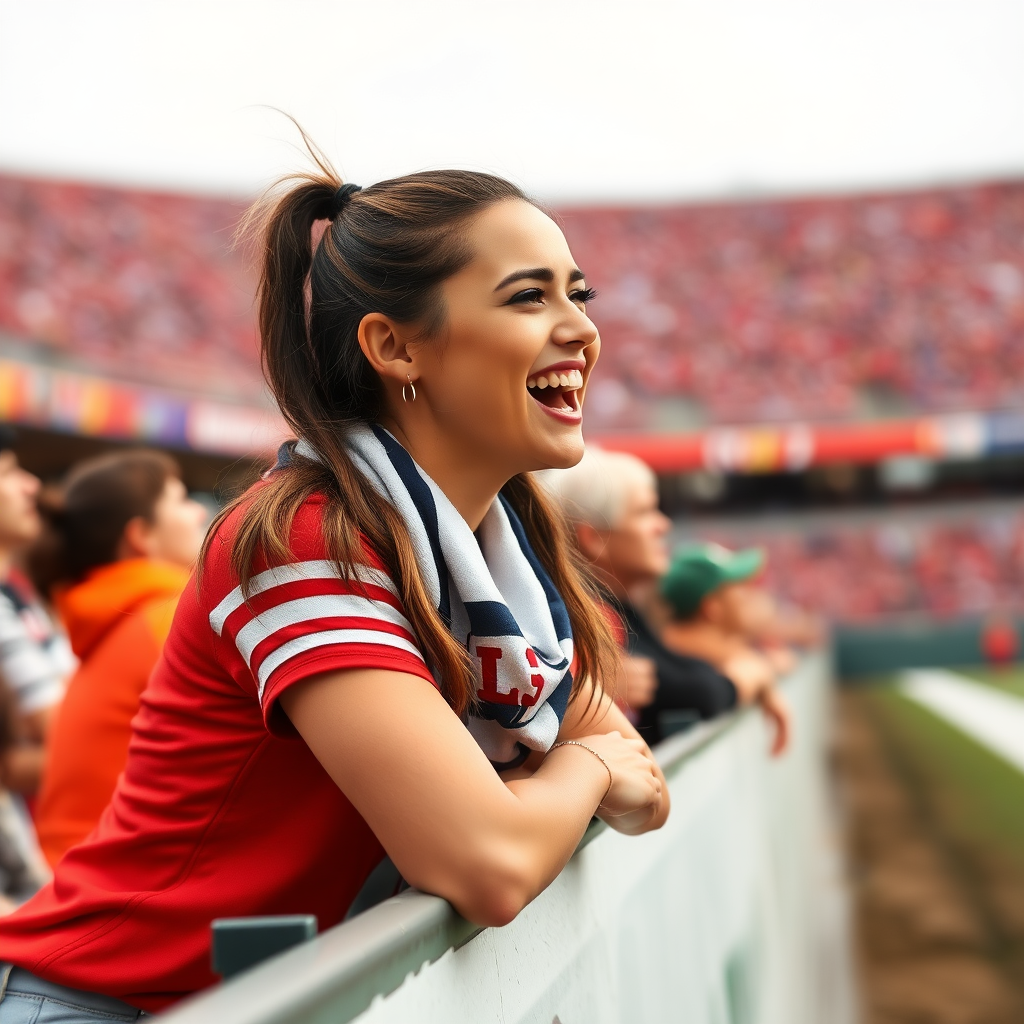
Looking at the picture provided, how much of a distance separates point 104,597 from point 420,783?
57.7 inches

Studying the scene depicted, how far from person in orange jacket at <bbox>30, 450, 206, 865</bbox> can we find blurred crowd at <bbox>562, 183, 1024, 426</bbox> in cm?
1827

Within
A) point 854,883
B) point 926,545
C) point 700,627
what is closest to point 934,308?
point 926,545

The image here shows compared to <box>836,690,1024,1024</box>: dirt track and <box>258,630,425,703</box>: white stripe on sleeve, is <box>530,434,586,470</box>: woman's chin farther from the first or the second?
<box>836,690,1024,1024</box>: dirt track

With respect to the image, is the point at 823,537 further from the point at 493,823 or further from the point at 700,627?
the point at 493,823

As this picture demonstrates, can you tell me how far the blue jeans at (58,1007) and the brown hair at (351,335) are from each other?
43 centimetres

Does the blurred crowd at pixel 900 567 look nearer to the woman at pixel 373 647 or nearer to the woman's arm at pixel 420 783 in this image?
the woman at pixel 373 647

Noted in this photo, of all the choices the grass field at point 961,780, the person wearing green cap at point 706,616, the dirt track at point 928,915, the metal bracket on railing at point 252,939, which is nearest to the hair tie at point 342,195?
the metal bracket on railing at point 252,939

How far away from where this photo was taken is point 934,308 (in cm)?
2231

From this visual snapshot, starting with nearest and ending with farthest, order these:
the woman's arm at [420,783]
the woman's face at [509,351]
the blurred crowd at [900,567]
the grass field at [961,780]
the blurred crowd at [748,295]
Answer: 1. the woman's arm at [420,783]
2. the woman's face at [509,351]
3. the grass field at [961,780]
4. the blurred crowd at [748,295]
5. the blurred crowd at [900,567]

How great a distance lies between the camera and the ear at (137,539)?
2.73 metres

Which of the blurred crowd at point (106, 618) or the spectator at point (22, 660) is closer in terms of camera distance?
the blurred crowd at point (106, 618)

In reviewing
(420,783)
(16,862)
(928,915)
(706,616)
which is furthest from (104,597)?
(928,915)

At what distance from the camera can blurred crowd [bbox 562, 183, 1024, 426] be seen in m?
21.5

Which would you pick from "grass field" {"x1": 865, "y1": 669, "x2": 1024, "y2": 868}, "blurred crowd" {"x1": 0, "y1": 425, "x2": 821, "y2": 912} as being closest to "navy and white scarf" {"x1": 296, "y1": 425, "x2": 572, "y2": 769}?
"blurred crowd" {"x1": 0, "y1": 425, "x2": 821, "y2": 912}
